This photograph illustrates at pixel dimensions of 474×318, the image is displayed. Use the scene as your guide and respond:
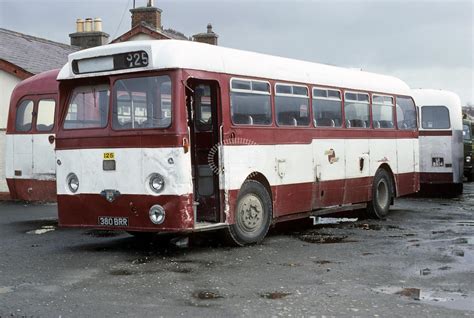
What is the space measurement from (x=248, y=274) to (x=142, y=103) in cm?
301

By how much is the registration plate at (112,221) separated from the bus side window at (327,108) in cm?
445

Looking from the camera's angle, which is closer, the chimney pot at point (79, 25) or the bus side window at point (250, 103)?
the bus side window at point (250, 103)

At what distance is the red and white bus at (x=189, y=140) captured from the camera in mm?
9836

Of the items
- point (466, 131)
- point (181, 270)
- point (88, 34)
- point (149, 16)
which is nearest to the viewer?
point (181, 270)

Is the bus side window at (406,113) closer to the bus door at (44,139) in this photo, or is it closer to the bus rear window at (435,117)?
the bus rear window at (435,117)

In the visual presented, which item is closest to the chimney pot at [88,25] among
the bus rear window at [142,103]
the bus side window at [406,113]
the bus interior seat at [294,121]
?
the bus side window at [406,113]

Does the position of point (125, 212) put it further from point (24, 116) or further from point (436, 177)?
point (436, 177)

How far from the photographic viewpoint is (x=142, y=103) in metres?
10.1

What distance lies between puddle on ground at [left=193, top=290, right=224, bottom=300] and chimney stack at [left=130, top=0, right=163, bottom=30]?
21.9m

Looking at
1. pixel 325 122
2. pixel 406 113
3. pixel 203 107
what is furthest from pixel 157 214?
pixel 406 113

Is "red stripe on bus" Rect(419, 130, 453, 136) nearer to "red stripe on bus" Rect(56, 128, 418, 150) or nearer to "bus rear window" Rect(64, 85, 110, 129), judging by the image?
"red stripe on bus" Rect(56, 128, 418, 150)

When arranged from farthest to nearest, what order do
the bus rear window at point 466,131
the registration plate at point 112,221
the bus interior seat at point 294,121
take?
the bus rear window at point 466,131
the bus interior seat at point 294,121
the registration plate at point 112,221

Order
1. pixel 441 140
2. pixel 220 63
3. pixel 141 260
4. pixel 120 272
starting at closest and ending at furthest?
pixel 120 272 → pixel 141 260 → pixel 220 63 → pixel 441 140

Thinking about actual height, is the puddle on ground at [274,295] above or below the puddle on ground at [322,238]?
below
